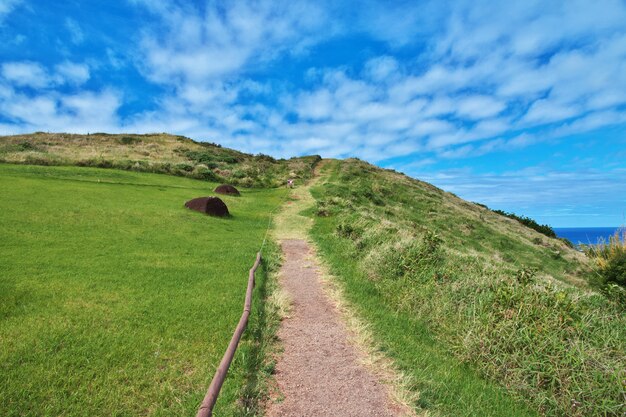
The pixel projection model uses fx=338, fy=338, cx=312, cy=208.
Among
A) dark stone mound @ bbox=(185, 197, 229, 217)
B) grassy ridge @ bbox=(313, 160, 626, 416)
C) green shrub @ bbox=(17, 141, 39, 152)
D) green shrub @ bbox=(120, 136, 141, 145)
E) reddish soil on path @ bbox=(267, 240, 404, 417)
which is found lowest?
reddish soil on path @ bbox=(267, 240, 404, 417)

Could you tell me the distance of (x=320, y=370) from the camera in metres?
6.80

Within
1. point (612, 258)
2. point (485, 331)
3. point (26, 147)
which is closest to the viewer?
point (485, 331)

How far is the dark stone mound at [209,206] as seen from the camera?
73.6 feet

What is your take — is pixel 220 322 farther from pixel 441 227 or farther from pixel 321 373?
pixel 441 227

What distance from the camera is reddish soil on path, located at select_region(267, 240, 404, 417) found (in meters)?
5.75

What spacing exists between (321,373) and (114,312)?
16.6 feet

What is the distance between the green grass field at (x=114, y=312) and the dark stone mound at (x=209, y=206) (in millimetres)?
4570

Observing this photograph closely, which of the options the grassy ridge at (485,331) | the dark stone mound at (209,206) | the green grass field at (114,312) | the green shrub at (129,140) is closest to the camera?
the green grass field at (114,312)

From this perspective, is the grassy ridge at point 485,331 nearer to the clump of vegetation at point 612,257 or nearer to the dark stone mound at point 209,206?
the clump of vegetation at point 612,257

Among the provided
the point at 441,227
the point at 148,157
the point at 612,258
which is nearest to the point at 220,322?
the point at 612,258

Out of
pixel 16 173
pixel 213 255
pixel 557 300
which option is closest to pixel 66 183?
pixel 16 173

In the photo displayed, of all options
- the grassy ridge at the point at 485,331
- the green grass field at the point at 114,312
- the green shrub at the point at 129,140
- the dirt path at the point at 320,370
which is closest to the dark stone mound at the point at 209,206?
the green grass field at the point at 114,312

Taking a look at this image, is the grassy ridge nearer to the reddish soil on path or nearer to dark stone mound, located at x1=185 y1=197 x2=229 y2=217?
the reddish soil on path

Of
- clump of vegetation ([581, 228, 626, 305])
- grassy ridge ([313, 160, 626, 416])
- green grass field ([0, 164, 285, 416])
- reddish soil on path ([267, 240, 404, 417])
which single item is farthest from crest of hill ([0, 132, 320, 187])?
reddish soil on path ([267, 240, 404, 417])
